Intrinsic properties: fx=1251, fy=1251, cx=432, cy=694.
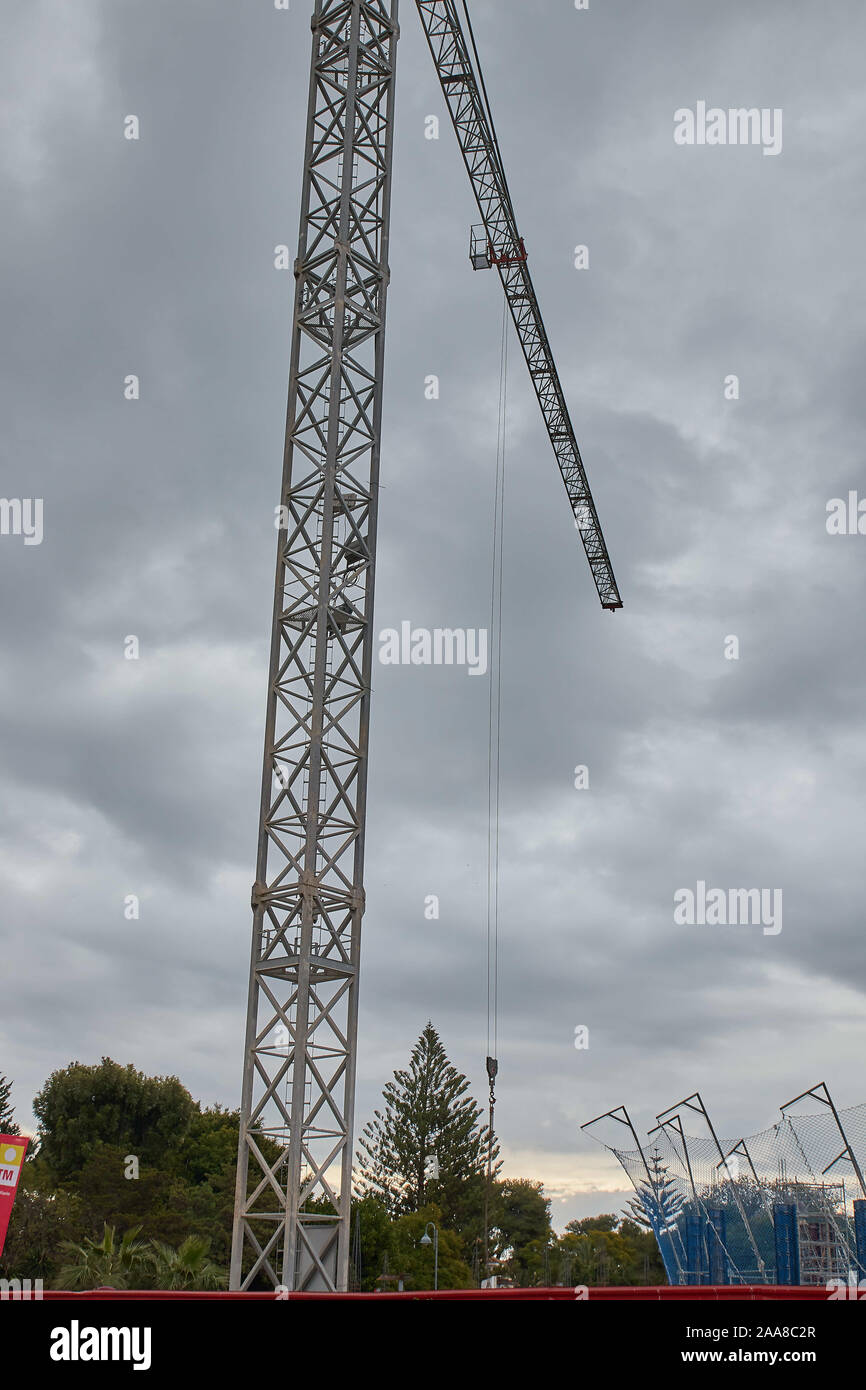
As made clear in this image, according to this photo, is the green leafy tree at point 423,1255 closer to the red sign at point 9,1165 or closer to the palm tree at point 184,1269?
the palm tree at point 184,1269

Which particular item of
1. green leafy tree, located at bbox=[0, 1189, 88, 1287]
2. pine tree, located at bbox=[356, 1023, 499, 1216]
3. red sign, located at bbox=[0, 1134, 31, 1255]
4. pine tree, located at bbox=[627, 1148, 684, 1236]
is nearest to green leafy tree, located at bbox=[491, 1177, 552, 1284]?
pine tree, located at bbox=[356, 1023, 499, 1216]

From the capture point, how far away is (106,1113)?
2263 inches

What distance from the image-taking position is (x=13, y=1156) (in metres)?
13.4

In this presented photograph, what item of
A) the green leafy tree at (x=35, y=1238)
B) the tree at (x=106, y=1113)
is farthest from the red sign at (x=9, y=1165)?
the tree at (x=106, y=1113)

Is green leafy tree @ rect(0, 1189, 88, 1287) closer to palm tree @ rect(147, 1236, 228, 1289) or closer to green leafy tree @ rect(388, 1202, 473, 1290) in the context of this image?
green leafy tree @ rect(388, 1202, 473, 1290)

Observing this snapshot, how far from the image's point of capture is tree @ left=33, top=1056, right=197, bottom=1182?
2249 inches

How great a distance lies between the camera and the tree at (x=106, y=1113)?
57.1 m

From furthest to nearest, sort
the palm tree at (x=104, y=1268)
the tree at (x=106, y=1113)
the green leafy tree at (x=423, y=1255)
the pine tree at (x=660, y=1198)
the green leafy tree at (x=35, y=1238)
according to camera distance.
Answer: the tree at (x=106, y=1113) → the green leafy tree at (x=423, y=1255) → the green leafy tree at (x=35, y=1238) → the pine tree at (x=660, y=1198) → the palm tree at (x=104, y=1268)

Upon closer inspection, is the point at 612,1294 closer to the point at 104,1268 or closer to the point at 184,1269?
the point at 104,1268

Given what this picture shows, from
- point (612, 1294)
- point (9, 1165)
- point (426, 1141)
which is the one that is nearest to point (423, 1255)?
point (426, 1141)
